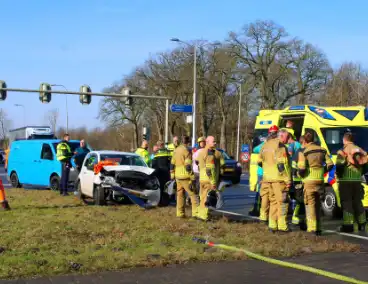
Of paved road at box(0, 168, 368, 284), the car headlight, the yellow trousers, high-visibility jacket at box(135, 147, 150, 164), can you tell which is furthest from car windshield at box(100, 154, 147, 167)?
paved road at box(0, 168, 368, 284)

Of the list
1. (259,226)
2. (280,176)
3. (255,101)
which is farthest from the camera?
(255,101)

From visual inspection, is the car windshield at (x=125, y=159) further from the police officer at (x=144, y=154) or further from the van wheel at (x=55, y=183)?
the van wheel at (x=55, y=183)

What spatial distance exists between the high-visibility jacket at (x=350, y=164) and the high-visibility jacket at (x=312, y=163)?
0.69 meters

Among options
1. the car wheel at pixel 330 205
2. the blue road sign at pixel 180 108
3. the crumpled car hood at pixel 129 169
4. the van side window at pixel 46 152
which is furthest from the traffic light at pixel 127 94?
the car wheel at pixel 330 205

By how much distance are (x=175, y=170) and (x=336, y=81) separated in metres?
39.1

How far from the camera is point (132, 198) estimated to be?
1298 cm

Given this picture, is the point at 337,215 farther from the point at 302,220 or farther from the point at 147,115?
the point at 147,115

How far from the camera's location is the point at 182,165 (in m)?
11.2

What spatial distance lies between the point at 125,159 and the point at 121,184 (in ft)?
5.09

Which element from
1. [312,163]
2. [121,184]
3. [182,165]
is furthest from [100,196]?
[312,163]

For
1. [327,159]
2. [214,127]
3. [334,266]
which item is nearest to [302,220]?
[327,159]

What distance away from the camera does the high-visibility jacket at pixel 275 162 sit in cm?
928

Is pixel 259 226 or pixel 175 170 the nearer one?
pixel 259 226

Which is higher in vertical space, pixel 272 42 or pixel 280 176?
pixel 272 42
